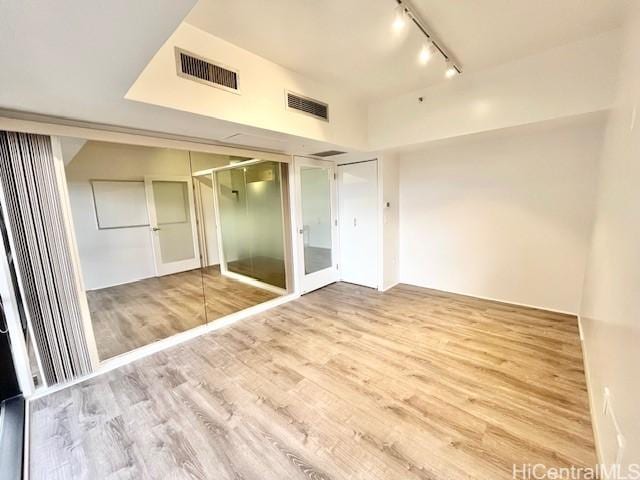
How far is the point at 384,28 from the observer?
81.0 inches

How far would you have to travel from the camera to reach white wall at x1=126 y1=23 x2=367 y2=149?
1.84 m

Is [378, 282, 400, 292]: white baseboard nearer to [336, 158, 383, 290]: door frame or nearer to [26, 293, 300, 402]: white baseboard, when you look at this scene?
[336, 158, 383, 290]: door frame

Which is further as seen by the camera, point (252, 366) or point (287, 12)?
point (252, 366)

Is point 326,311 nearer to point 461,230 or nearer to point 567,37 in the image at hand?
point 461,230

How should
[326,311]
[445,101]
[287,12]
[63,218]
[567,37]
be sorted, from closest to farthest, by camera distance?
[287,12] < [63,218] < [567,37] < [445,101] < [326,311]

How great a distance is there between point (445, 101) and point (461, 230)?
1757 millimetres

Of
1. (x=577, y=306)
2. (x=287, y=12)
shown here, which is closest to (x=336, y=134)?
(x=287, y=12)

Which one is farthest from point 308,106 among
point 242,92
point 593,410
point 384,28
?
point 593,410

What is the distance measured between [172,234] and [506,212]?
5.02 meters

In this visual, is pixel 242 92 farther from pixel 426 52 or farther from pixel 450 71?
pixel 450 71

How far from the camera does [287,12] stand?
1849 mm

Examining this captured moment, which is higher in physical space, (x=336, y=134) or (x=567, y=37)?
(x=567, y=37)

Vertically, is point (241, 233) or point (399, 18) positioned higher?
point (399, 18)

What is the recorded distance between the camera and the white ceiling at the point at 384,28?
Result: 6.02 ft
